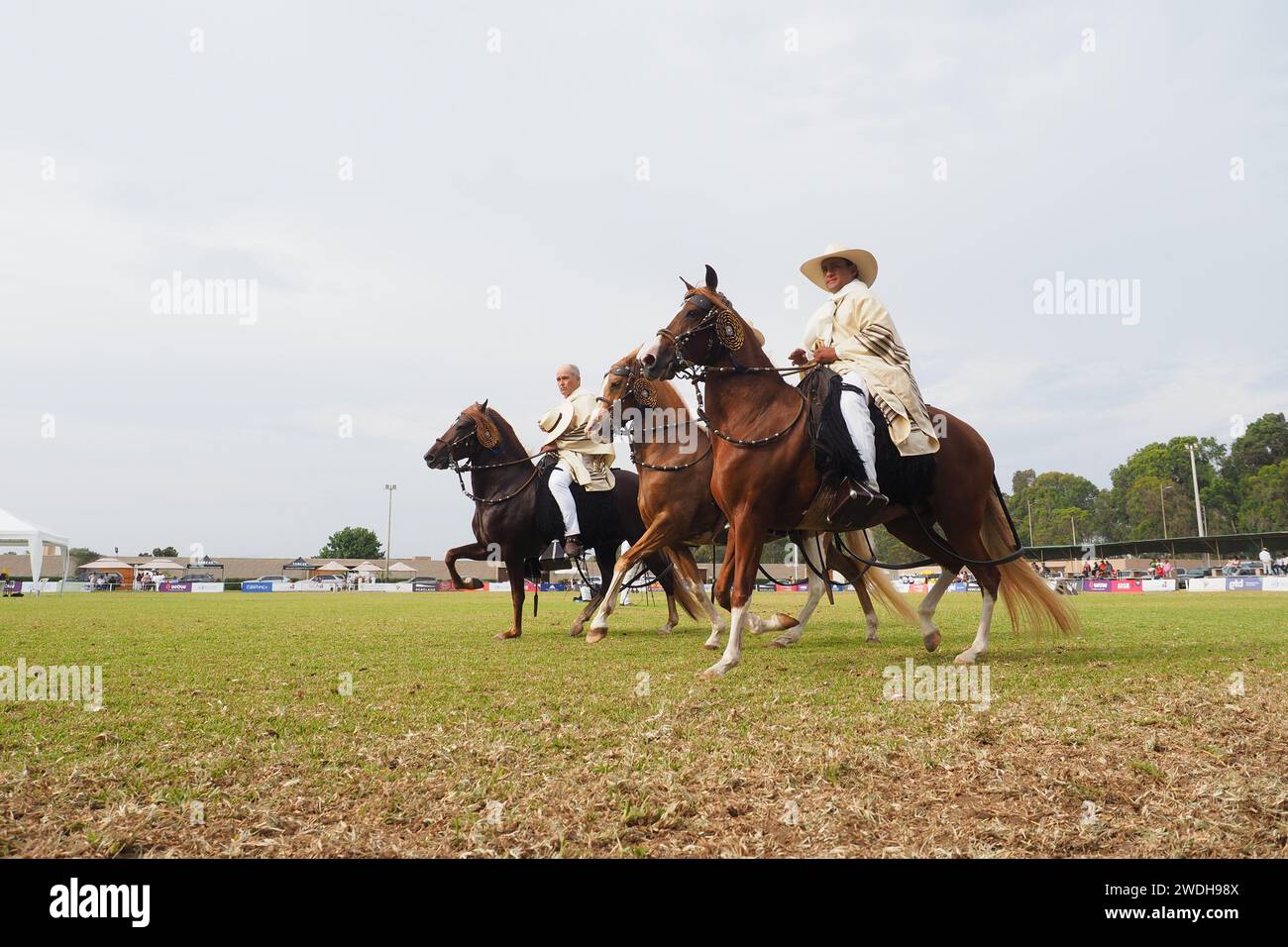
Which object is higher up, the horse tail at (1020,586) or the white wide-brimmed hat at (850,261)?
the white wide-brimmed hat at (850,261)

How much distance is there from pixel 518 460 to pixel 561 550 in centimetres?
167

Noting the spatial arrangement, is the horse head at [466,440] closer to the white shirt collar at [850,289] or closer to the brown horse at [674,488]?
the brown horse at [674,488]

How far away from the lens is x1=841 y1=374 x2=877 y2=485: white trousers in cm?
748

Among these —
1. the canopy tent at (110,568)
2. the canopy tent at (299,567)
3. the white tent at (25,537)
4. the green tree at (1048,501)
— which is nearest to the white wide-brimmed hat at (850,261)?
the white tent at (25,537)

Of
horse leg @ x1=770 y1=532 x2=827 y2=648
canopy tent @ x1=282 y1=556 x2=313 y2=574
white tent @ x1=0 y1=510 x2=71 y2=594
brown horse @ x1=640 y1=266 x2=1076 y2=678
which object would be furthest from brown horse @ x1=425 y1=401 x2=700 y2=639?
canopy tent @ x1=282 y1=556 x2=313 y2=574

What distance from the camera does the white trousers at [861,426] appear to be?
7.48 meters

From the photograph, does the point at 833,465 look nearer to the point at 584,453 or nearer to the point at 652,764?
the point at 652,764

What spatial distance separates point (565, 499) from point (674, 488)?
8.68ft

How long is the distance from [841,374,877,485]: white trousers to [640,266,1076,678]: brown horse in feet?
1.37

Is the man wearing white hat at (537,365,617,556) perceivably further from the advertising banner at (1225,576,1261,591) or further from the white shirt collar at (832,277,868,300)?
the advertising banner at (1225,576,1261,591)

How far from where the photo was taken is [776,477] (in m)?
7.38

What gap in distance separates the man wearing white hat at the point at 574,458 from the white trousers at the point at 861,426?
5.18 meters
